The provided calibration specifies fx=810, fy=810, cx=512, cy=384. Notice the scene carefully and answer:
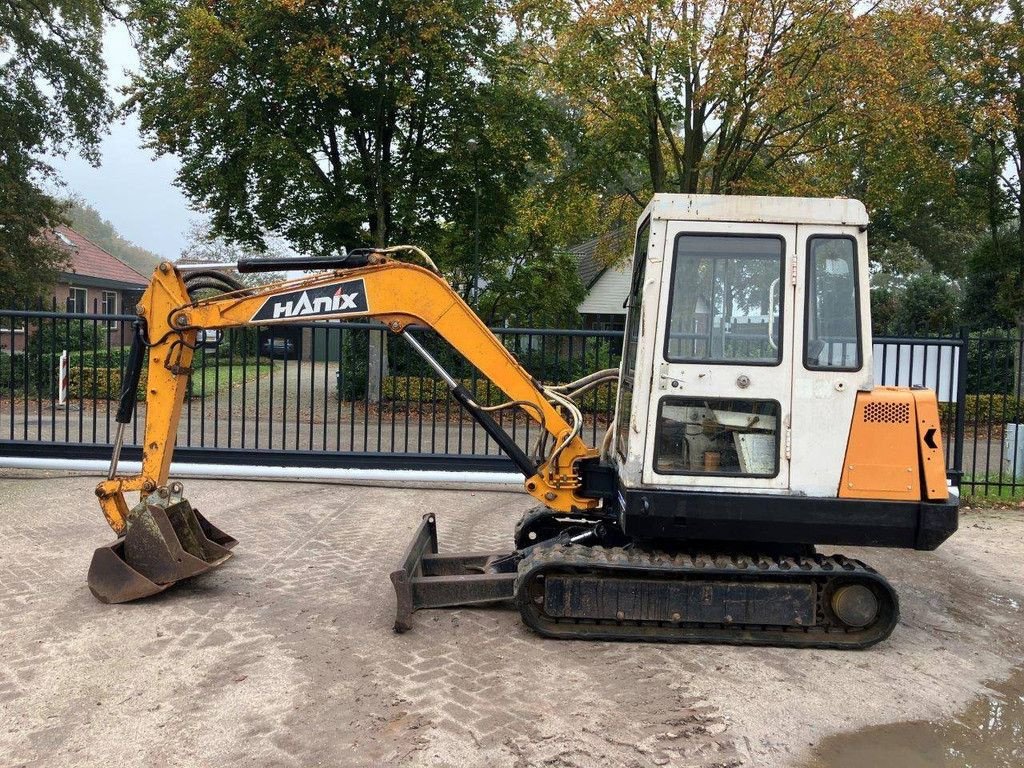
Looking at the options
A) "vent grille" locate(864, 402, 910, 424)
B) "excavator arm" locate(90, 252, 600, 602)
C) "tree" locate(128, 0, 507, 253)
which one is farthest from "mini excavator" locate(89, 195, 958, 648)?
"tree" locate(128, 0, 507, 253)

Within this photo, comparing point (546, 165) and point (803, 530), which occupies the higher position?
point (546, 165)

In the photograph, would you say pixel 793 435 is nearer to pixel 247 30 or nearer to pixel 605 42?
pixel 605 42

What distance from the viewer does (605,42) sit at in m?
14.2

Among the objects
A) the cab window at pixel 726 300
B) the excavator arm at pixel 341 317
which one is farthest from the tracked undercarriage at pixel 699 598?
the cab window at pixel 726 300

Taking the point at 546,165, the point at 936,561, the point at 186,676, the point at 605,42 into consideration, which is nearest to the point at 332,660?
the point at 186,676

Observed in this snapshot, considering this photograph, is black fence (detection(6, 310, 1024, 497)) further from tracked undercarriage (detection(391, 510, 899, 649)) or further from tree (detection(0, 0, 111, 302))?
tree (detection(0, 0, 111, 302))

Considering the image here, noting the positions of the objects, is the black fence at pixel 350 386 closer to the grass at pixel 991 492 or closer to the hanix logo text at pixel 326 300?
the grass at pixel 991 492

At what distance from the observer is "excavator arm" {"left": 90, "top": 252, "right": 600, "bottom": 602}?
554 cm

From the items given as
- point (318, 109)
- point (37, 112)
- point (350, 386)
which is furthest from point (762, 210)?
point (37, 112)

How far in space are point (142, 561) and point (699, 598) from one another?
3.73 m

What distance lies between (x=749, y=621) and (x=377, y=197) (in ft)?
46.2

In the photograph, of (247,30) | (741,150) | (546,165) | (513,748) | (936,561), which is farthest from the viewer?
(546,165)

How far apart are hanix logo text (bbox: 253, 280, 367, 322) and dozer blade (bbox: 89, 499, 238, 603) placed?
5.33 feet

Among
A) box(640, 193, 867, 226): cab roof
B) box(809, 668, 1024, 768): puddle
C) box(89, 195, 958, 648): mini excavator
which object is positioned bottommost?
box(809, 668, 1024, 768): puddle
